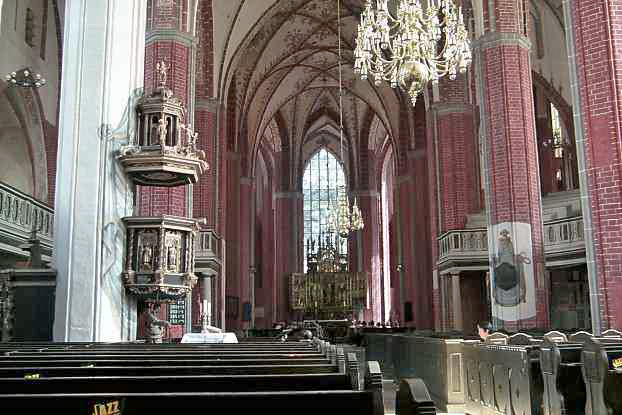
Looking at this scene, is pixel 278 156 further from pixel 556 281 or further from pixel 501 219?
pixel 501 219

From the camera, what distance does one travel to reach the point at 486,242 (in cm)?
1817

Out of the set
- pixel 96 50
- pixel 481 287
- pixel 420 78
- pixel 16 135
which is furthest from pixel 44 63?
pixel 481 287

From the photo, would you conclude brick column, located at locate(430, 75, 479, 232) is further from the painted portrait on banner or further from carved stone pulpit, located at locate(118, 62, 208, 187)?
carved stone pulpit, located at locate(118, 62, 208, 187)

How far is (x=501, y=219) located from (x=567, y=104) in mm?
10216

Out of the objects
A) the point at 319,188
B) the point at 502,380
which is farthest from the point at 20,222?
the point at 319,188

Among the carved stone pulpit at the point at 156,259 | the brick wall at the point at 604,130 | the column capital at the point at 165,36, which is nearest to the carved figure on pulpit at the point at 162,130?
the carved stone pulpit at the point at 156,259

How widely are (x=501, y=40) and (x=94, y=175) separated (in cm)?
882

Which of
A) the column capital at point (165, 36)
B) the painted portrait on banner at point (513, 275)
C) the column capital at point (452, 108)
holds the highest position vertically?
the column capital at point (452, 108)

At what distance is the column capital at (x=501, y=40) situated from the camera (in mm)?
13469

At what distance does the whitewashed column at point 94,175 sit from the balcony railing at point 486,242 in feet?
36.5

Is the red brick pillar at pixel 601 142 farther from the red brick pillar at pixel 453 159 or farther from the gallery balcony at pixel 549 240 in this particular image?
the red brick pillar at pixel 453 159

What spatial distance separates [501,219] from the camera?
41.8 feet

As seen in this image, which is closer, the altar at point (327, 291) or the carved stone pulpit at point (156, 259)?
the carved stone pulpit at point (156, 259)

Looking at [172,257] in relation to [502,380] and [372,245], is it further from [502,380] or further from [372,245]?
[372,245]
